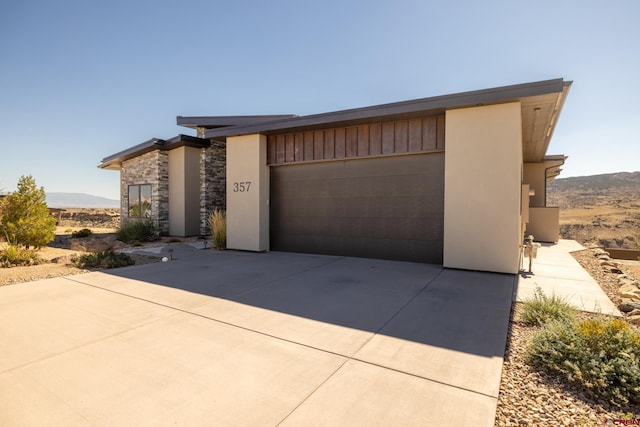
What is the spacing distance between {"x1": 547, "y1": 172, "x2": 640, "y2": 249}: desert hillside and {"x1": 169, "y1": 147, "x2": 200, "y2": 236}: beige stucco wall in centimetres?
1774

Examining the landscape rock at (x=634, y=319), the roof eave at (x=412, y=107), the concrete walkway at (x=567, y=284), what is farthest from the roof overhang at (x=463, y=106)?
the landscape rock at (x=634, y=319)

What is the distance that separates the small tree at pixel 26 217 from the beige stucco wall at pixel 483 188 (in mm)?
10353

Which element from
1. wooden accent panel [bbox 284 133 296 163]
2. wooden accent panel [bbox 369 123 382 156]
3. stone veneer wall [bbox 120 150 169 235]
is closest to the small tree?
stone veneer wall [bbox 120 150 169 235]

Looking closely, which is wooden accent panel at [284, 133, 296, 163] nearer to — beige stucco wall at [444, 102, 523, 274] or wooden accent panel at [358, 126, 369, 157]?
wooden accent panel at [358, 126, 369, 157]

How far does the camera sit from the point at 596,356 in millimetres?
2324

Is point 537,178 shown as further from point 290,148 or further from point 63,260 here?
point 63,260

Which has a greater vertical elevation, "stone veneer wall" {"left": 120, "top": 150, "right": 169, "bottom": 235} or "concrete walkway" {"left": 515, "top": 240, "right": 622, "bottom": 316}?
"stone veneer wall" {"left": 120, "top": 150, "right": 169, "bottom": 235}

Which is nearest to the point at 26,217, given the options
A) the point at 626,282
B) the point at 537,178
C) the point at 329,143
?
the point at 329,143

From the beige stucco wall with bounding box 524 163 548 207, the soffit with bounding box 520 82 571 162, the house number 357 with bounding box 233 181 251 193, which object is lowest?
the house number 357 with bounding box 233 181 251 193

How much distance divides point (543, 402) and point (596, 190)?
61.0 m

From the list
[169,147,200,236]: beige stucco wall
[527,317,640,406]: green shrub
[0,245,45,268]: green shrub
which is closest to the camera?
[527,317,640,406]: green shrub

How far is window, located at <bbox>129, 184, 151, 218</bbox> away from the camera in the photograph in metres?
13.3

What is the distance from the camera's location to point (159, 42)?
9984 mm

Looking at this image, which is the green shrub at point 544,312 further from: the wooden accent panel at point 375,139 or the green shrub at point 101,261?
the green shrub at point 101,261
